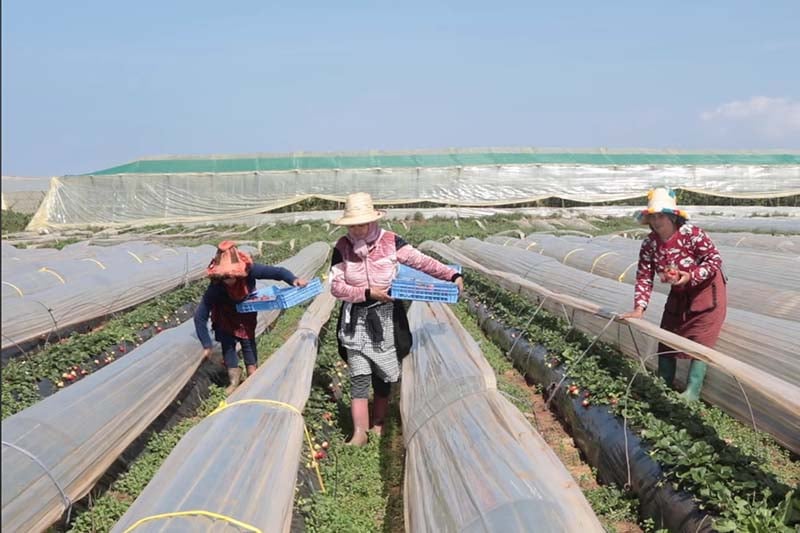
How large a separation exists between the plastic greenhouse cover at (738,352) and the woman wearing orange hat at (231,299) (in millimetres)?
2784

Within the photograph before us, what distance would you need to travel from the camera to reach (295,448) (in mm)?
3934

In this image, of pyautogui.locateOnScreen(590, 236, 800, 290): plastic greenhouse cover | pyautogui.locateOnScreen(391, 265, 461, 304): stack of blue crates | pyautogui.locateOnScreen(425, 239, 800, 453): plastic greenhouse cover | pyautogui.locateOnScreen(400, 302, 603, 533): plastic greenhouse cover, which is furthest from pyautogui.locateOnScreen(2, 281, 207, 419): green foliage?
pyautogui.locateOnScreen(590, 236, 800, 290): plastic greenhouse cover

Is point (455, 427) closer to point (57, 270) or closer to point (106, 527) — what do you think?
point (106, 527)

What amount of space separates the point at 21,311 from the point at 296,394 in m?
5.34

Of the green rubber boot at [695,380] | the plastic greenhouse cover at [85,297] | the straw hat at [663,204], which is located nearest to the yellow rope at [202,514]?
the straw hat at [663,204]

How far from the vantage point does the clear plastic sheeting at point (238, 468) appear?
2.96 meters

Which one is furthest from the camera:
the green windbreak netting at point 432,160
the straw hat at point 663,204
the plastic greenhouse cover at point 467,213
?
the green windbreak netting at point 432,160

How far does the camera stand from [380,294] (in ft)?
16.0

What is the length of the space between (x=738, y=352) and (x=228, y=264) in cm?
429

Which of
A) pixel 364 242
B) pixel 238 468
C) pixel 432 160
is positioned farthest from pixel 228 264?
pixel 432 160

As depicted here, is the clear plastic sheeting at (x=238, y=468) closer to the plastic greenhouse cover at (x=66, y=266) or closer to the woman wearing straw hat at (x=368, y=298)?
the woman wearing straw hat at (x=368, y=298)

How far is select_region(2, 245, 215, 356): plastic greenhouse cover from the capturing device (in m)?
8.04

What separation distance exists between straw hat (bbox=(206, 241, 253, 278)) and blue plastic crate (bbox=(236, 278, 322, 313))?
28 cm

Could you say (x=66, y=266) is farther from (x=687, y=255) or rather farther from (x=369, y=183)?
(x=369, y=183)
